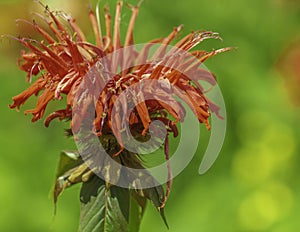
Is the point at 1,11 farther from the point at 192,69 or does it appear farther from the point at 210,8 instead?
the point at 192,69

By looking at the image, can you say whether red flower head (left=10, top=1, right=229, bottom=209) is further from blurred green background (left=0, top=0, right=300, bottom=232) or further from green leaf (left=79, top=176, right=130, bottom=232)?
blurred green background (left=0, top=0, right=300, bottom=232)

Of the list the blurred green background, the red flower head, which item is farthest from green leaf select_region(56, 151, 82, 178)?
the blurred green background

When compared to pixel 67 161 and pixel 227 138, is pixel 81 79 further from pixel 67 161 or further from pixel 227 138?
pixel 227 138

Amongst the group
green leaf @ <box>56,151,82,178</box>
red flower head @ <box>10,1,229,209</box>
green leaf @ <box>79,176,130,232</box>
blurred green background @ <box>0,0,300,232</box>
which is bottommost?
blurred green background @ <box>0,0,300,232</box>

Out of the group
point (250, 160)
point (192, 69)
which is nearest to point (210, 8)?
point (250, 160)

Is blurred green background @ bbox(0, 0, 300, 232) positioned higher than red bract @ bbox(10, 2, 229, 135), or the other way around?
red bract @ bbox(10, 2, 229, 135)

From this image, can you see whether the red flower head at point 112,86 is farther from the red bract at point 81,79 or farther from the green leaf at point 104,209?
the green leaf at point 104,209
